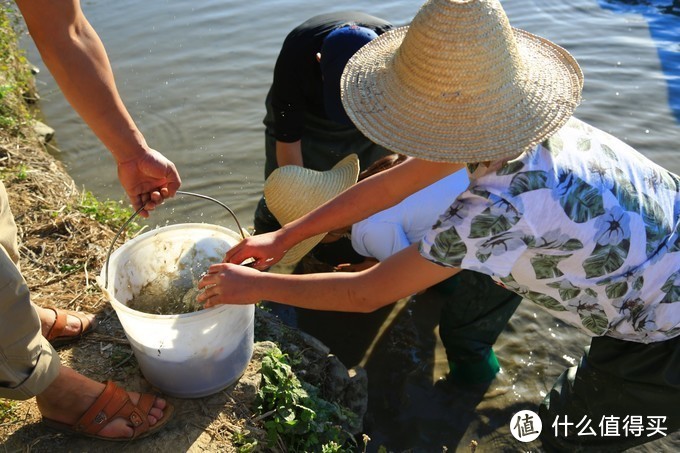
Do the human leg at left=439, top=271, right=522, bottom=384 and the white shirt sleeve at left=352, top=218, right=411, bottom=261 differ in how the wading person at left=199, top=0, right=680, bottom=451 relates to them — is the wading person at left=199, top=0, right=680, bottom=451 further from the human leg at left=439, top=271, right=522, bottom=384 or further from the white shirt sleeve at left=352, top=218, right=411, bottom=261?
the white shirt sleeve at left=352, top=218, right=411, bottom=261

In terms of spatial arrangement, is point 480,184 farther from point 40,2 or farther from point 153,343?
point 40,2

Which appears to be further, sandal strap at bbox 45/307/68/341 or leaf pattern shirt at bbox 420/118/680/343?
sandal strap at bbox 45/307/68/341

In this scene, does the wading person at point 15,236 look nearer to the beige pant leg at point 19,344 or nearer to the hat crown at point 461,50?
the beige pant leg at point 19,344

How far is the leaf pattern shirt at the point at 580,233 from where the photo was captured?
1699mm

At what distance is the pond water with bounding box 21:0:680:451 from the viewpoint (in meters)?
2.91

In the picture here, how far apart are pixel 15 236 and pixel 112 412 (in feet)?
2.24

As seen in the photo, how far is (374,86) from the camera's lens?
68.8 inches

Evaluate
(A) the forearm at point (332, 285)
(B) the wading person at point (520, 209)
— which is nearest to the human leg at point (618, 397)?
(B) the wading person at point (520, 209)

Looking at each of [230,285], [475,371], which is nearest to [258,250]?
[230,285]

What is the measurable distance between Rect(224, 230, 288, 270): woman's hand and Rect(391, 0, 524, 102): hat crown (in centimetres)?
86

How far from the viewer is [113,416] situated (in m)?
2.07

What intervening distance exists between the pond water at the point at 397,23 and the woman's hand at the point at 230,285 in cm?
118

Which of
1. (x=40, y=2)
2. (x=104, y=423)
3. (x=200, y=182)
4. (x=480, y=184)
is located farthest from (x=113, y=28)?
(x=480, y=184)

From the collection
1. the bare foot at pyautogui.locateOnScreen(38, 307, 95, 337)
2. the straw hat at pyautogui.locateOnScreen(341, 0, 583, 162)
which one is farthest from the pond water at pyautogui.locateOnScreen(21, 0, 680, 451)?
the straw hat at pyautogui.locateOnScreen(341, 0, 583, 162)
